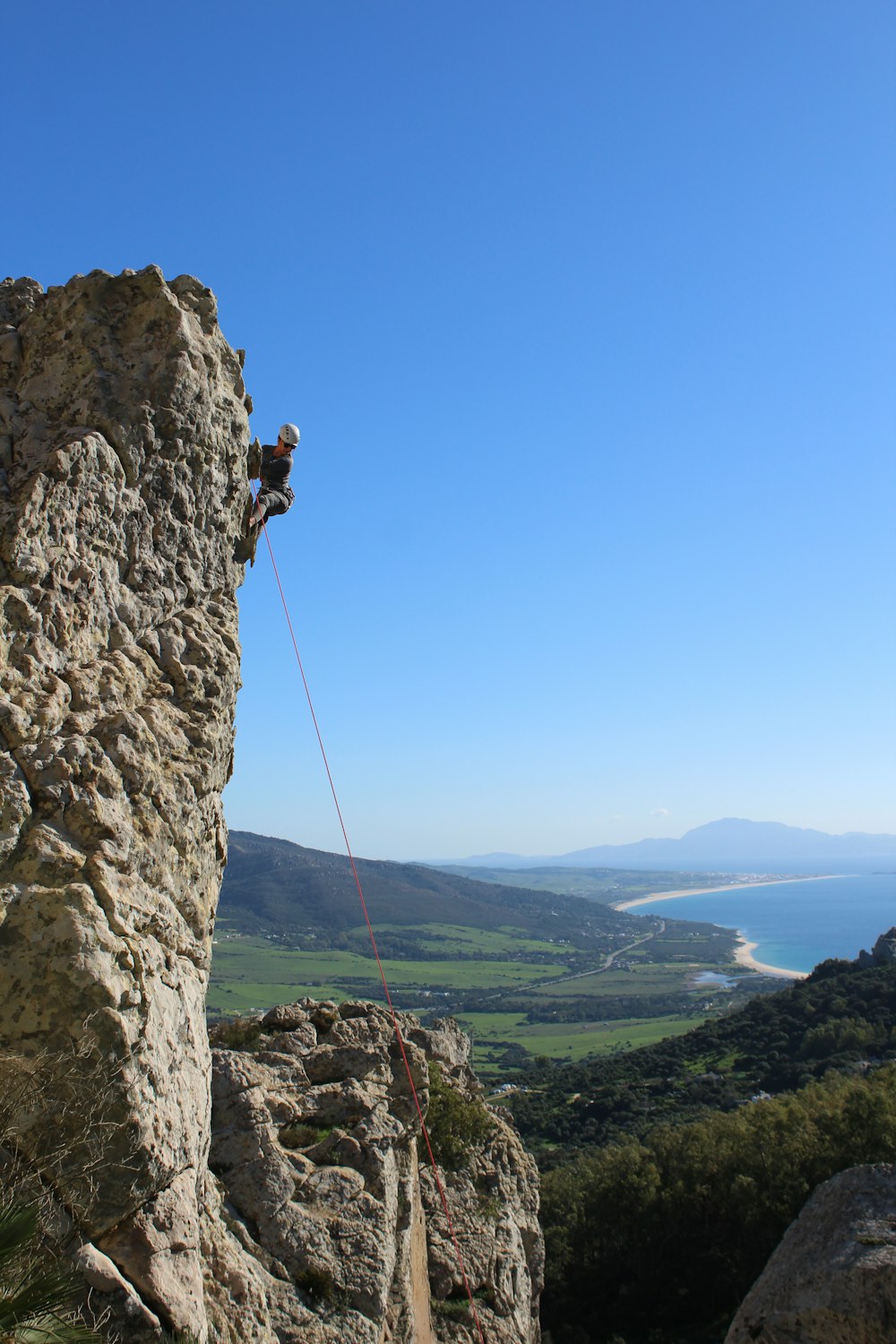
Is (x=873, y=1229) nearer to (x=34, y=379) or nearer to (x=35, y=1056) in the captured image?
(x=35, y=1056)

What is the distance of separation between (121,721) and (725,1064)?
63.3 m

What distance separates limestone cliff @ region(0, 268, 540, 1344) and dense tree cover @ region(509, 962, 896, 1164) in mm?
39453

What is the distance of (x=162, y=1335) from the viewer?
6.36 metres

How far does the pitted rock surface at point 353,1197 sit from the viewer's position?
9969 mm

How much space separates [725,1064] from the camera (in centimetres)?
6031

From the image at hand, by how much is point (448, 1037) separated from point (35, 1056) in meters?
18.3

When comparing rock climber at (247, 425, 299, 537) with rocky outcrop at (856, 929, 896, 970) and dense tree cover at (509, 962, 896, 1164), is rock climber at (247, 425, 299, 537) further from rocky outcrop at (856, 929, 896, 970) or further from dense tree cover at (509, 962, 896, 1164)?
rocky outcrop at (856, 929, 896, 970)

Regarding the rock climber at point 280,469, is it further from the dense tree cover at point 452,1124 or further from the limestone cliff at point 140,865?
the dense tree cover at point 452,1124

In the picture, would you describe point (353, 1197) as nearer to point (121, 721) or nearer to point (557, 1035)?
point (121, 721)

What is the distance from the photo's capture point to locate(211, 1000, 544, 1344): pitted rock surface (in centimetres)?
997

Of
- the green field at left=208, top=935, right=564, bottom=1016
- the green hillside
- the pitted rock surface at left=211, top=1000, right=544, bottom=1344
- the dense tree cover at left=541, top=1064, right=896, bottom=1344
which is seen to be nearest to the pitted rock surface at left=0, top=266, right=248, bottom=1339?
the pitted rock surface at left=211, top=1000, right=544, bottom=1344

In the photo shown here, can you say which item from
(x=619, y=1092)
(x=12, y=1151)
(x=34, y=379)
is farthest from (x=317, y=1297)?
(x=619, y=1092)

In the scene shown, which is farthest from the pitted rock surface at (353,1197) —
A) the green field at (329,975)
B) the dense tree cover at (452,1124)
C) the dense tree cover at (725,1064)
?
the green field at (329,975)

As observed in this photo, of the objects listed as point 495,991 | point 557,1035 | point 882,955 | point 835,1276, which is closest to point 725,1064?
point 882,955
